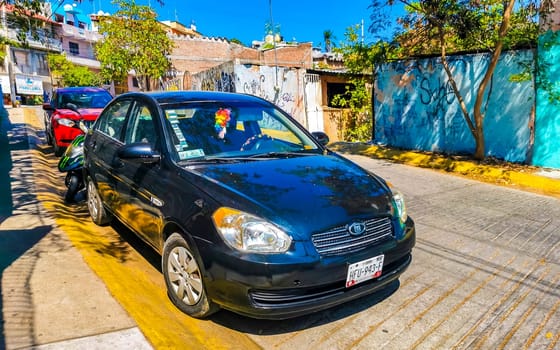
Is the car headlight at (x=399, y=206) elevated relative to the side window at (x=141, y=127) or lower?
lower

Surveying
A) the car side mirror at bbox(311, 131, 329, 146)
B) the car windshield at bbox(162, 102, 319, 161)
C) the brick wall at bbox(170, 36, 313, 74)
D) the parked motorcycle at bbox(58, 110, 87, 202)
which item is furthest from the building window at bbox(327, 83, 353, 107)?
the brick wall at bbox(170, 36, 313, 74)

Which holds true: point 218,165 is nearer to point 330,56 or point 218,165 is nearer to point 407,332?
point 407,332

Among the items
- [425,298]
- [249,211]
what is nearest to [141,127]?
[249,211]

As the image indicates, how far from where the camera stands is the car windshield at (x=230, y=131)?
3459mm

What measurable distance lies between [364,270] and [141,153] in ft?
6.50

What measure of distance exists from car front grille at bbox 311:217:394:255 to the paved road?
68cm

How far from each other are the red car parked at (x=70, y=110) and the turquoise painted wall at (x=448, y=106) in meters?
7.70

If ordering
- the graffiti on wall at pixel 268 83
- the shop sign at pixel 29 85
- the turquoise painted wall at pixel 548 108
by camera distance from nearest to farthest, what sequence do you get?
the turquoise painted wall at pixel 548 108, the graffiti on wall at pixel 268 83, the shop sign at pixel 29 85

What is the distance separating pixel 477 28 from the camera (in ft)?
28.6

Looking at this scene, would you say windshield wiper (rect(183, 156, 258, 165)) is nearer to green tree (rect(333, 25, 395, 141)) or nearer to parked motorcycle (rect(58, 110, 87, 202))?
parked motorcycle (rect(58, 110, 87, 202))

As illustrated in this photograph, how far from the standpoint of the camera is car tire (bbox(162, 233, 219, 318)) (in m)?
2.79

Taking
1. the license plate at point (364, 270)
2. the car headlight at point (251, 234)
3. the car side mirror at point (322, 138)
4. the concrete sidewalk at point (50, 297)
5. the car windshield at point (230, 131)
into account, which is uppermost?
the car windshield at point (230, 131)

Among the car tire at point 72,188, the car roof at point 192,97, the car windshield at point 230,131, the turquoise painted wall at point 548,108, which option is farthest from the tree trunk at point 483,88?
the car tire at point 72,188

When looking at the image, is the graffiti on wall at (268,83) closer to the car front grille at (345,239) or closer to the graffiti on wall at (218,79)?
the graffiti on wall at (218,79)
